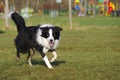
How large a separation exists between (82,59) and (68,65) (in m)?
1.40

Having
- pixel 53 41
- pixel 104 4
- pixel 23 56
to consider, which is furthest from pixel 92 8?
pixel 53 41

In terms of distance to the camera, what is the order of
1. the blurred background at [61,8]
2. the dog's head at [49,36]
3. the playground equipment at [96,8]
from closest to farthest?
the dog's head at [49,36] < the blurred background at [61,8] < the playground equipment at [96,8]

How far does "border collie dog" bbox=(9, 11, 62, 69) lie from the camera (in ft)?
32.3

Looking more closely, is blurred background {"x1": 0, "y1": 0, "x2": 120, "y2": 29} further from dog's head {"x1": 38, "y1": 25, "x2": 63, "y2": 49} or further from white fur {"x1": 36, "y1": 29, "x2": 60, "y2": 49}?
dog's head {"x1": 38, "y1": 25, "x2": 63, "y2": 49}

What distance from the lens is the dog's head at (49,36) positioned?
977 cm

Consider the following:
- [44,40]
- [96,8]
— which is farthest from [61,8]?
[44,40]

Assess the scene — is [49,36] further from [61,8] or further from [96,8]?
[96,8]

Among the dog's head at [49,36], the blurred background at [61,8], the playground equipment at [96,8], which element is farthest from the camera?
the playground equipment at [96,8]

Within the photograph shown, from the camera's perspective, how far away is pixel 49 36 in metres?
9.77

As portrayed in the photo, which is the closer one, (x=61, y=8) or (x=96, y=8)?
(x=61, y=8)

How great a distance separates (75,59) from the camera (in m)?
12.1

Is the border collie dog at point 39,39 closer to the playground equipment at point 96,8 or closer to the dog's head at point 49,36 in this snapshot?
the dog's head at point 49,36

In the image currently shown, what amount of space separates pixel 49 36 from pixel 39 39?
40cm

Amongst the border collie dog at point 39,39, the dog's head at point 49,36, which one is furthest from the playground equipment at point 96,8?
the dog's head at point 49,36
